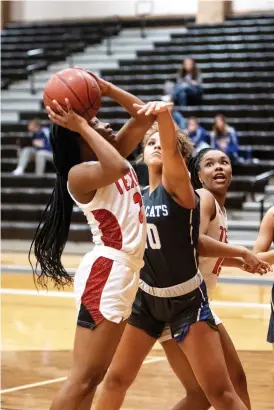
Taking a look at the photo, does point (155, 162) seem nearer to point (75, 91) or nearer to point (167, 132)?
point (167, 132)

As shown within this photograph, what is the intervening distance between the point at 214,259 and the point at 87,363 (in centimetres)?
107

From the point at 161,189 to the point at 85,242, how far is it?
7.86 metres

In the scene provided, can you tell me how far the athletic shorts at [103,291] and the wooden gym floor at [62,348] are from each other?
1.66m

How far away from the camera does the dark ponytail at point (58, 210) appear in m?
3.07

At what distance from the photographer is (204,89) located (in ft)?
46.9

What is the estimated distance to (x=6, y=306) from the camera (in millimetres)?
7488

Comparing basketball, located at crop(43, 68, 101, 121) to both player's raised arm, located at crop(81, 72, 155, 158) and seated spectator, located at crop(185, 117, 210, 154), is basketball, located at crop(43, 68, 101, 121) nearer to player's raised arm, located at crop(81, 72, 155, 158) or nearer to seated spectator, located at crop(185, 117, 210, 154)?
player's raised arm, located at crop(81, 72, 155, 158)

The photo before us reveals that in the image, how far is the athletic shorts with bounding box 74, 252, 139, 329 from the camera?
295 cm

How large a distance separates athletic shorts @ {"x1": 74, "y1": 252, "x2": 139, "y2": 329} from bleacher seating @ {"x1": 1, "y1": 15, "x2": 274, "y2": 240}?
319 inches

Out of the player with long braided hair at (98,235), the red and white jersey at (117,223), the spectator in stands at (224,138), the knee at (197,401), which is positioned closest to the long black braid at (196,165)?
the player with long braided hair at (98,235)

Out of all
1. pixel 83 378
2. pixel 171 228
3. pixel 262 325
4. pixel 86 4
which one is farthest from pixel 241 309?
pixel 86 4

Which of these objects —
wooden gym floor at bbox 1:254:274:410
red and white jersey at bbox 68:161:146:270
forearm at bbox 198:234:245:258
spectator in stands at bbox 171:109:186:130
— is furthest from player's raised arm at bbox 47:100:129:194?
spectator in stands at bbox 171:109:186:130

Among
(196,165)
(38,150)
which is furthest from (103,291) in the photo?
(38,150)

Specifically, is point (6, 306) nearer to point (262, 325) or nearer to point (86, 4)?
point (262, 325)
